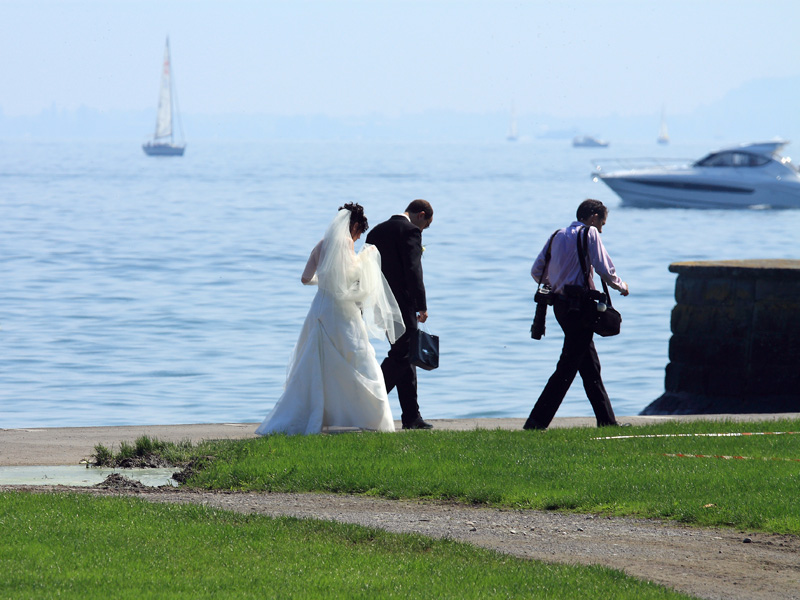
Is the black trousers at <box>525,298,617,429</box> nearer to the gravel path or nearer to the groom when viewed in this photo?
the groom

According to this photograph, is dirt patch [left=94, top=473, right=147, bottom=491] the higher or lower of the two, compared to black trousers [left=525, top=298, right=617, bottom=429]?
lower

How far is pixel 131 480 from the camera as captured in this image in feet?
25.3

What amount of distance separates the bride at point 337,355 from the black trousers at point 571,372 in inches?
51.2

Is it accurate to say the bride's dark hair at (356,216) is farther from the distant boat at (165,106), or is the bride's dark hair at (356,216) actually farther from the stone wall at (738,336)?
the distant boat at (165,106)

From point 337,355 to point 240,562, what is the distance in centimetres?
374

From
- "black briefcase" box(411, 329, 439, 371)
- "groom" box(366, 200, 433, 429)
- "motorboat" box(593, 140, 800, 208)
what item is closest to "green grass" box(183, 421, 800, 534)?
"black briefcase" box(411, 329, 439, 371)

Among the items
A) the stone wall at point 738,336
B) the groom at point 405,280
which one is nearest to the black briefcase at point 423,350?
the groom at point 405,280

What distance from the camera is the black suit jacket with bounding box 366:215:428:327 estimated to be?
974 centimetres

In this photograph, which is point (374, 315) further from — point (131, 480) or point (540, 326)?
point (131, 480)

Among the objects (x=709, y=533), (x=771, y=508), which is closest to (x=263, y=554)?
(x=709, y=533)

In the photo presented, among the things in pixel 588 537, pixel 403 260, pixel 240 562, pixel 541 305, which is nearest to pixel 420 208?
pixel 403 260

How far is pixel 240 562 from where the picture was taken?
5645mm

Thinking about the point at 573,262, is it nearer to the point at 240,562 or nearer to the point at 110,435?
the point at 110,435

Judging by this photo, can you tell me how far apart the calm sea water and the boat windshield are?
3.68 meters
